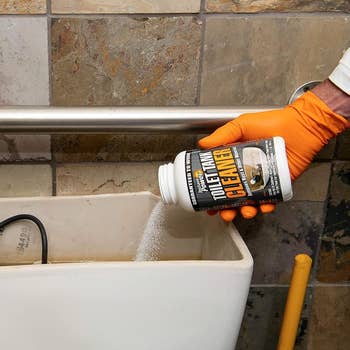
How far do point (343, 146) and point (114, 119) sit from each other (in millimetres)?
358

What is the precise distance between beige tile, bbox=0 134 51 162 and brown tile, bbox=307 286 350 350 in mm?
494

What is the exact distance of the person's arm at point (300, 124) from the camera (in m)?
0.61

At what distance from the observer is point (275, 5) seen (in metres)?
0.69

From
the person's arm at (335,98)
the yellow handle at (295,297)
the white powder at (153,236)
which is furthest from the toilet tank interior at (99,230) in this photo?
the person's arm at (335,98)

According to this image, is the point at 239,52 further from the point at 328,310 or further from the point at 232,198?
the point at 328,310

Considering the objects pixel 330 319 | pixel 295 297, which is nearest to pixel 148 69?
pixel 295 297

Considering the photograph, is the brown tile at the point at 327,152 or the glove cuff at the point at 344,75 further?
the brown tile at the point at 327,152

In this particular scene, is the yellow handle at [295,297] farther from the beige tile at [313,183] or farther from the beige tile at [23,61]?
the beige tile at [23,61]

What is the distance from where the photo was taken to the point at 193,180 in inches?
22.6

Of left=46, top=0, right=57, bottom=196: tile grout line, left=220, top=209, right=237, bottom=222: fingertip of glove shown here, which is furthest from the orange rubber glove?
left=46, top=0, right=57, bottom=196: tile grout line

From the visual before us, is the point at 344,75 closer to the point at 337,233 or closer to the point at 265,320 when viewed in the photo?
the point at 337,233

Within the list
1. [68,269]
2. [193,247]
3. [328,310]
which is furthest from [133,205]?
[328,310]

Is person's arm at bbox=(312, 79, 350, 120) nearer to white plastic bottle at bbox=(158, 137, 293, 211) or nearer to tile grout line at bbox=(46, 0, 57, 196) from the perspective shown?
white plastic bottle at bbox=(158, 137, 293, 211)

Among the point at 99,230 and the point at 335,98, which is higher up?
the point at 335,98
